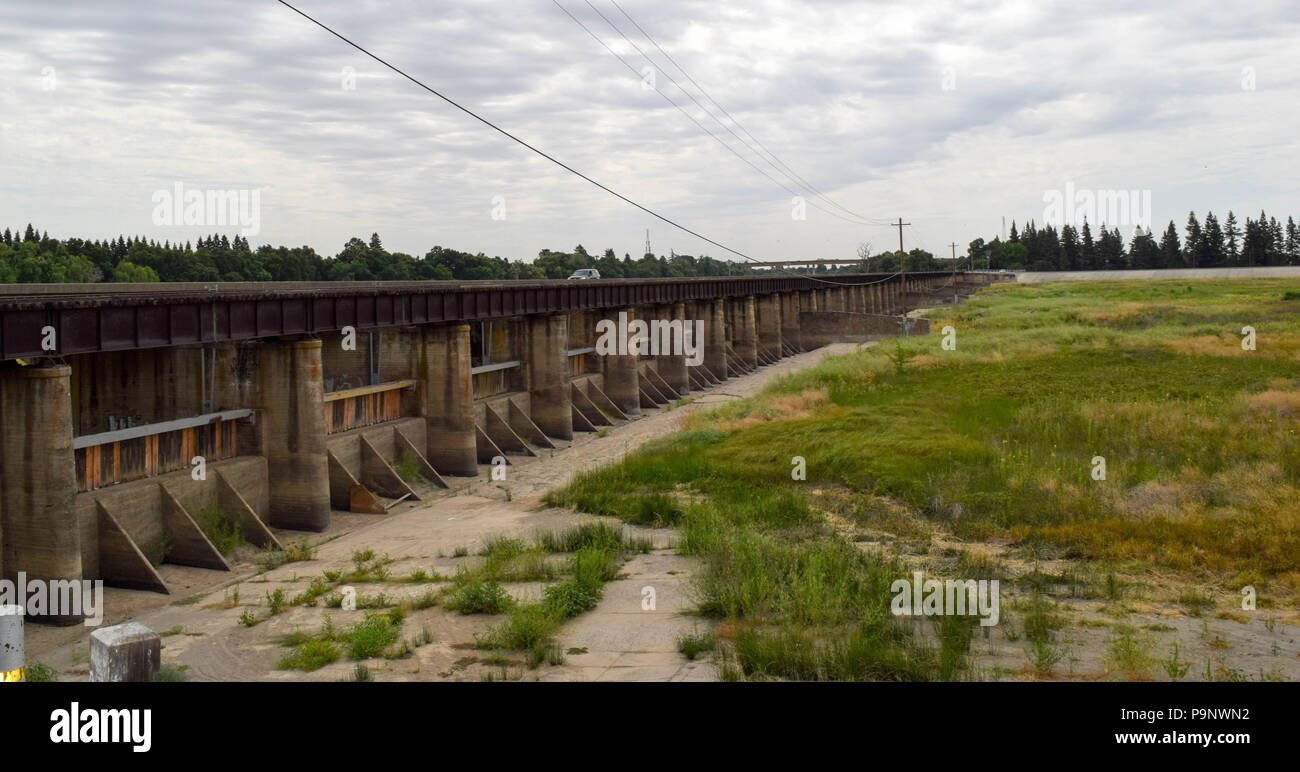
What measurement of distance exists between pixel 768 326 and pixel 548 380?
41972 millimetres

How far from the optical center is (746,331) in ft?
239

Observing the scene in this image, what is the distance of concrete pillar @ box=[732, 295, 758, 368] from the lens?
72750 mm

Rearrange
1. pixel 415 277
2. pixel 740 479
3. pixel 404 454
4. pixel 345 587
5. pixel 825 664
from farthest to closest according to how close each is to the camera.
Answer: pixel 415 277 < pixel 404 454 < pixel 740 479 < pixel 345 587 < pixel 825 664

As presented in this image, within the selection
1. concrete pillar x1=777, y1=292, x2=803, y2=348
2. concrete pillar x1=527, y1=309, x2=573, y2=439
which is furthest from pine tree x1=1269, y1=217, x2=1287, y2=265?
concrete pillar x1=527, y1=309, x2=573, y2=439

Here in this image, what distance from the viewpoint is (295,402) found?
81.8 ft

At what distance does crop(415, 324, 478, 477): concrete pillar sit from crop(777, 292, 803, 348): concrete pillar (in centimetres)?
5736

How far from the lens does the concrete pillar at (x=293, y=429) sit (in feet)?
81.9

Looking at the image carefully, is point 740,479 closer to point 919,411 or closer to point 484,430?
point 919,411

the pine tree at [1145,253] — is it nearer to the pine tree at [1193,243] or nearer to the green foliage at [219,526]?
the pine tree at [1193,243]

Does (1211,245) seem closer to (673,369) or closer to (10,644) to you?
(673,369)

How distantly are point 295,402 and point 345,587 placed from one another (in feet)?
29.5

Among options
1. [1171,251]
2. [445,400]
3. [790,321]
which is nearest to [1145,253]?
[1171,251]

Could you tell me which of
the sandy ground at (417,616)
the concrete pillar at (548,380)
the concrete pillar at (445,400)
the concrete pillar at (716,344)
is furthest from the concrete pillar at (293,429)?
the concrete pillar at (716,344)
